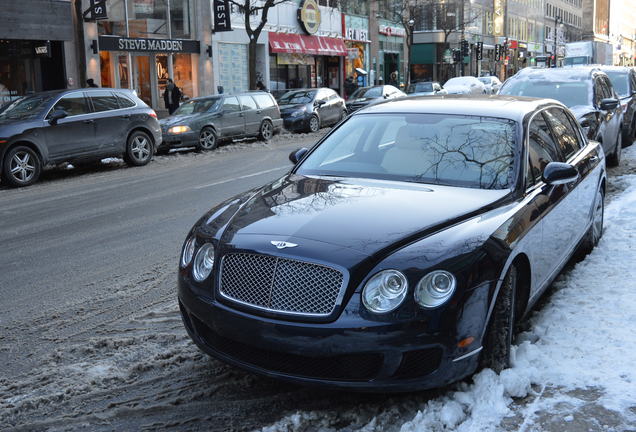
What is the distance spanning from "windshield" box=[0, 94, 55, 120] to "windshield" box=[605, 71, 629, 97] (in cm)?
1252

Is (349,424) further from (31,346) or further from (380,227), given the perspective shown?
(31,346)

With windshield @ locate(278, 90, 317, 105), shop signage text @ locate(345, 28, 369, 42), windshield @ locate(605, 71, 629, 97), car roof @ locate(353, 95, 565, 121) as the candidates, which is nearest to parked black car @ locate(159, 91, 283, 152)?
windshield @ locate(278, 90, 317, 105)

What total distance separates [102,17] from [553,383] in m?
23.6

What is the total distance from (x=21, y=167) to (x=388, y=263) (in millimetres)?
11312

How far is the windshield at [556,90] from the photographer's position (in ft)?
36.8

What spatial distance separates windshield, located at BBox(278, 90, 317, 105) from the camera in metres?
23.8

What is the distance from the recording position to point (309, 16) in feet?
122

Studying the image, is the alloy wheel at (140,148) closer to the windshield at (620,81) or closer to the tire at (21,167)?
the tire at (21,167)

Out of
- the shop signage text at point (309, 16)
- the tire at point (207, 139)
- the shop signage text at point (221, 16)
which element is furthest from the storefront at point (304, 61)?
the tire at point (207, 139)

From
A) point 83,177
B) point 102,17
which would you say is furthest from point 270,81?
point 83,177

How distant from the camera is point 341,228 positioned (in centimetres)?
365

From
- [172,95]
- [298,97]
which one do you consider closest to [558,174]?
[298,97]

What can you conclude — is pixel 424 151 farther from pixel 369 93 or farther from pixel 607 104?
pixel 369 93

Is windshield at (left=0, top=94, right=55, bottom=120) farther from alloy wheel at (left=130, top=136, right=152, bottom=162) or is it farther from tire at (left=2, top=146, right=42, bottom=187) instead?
alloy wheel at (left=130, top=136, right=152, bottom=162)
